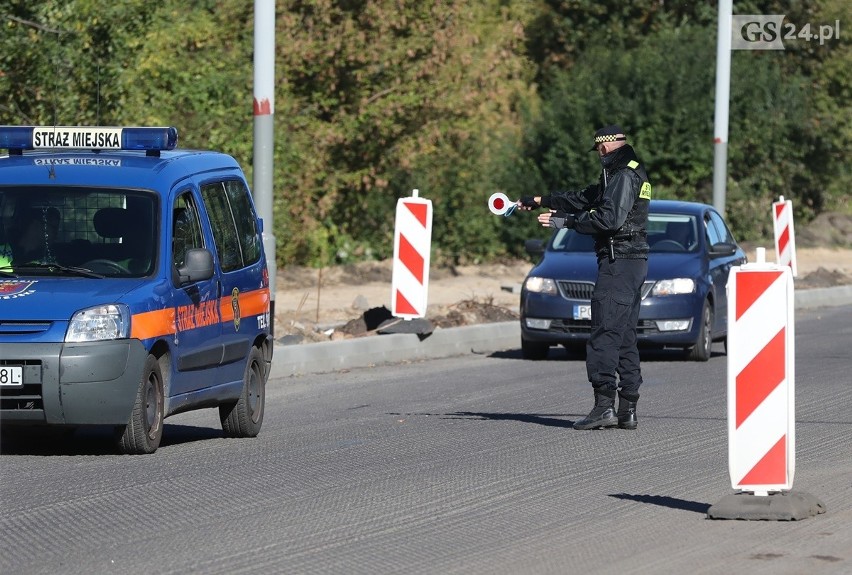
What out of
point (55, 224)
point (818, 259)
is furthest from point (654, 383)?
point (818, 259)

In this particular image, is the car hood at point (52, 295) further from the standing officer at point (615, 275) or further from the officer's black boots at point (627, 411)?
the officer's black boots at point (627, 411)

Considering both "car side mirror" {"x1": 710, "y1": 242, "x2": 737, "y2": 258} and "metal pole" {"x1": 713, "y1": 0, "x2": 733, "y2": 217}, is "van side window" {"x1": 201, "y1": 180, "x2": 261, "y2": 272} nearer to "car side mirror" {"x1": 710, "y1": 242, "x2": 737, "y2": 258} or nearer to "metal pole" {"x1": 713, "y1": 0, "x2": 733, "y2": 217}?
"car side mirror" {"x1": 710, "y1": 242, "x2": 737, "y2": 258}

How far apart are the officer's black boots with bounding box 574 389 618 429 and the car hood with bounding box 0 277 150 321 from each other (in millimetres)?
3214

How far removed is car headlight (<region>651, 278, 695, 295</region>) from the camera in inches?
656

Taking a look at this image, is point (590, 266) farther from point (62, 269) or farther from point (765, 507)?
point (765, 507)

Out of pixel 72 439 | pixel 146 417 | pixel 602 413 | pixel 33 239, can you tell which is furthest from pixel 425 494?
pixel 72 439

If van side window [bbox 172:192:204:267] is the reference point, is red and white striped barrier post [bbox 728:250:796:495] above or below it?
below

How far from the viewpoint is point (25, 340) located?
9375 mm

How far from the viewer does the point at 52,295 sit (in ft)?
31.2

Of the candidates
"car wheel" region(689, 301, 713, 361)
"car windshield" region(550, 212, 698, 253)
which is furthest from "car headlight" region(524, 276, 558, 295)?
"car wheel" region(689, 301, 713, 361)

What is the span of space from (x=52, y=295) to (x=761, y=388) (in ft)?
13.4

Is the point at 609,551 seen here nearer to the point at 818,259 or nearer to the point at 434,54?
the point at 434,54

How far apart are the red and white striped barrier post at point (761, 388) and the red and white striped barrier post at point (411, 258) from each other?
32.9 ft

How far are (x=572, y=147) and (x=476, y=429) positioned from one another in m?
22.1
